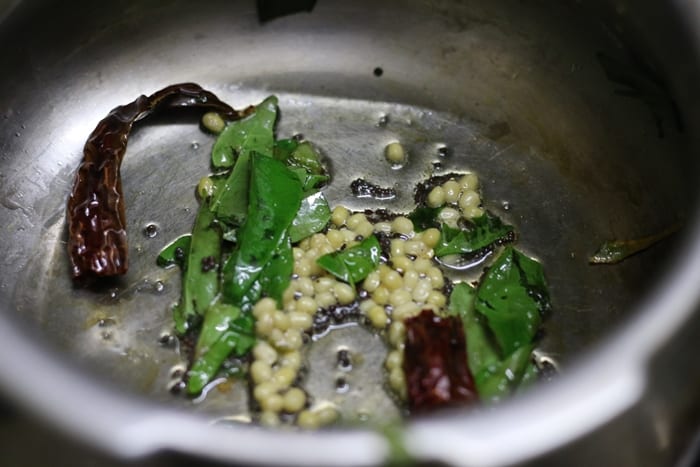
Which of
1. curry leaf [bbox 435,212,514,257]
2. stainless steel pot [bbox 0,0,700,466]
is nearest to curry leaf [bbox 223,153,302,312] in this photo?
stainless steel pot [bbox 0,0,700,466]

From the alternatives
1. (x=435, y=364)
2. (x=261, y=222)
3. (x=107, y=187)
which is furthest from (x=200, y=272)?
(x=435, y=364)

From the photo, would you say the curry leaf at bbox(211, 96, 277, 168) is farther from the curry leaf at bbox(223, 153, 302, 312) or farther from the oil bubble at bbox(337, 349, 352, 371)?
the oil bubble at bbox(337, 349, 352, 371)

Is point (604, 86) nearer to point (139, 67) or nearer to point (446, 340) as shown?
point (446, 340)

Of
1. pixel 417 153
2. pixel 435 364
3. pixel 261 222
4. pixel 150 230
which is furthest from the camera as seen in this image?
pixel 417 153

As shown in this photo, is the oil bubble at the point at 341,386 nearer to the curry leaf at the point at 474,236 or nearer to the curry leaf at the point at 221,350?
the curry leaf at the point at 221,350

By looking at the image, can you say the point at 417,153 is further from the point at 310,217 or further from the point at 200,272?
the point at 200,272

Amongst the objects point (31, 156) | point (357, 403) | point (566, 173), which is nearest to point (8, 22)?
point (31, 156)
